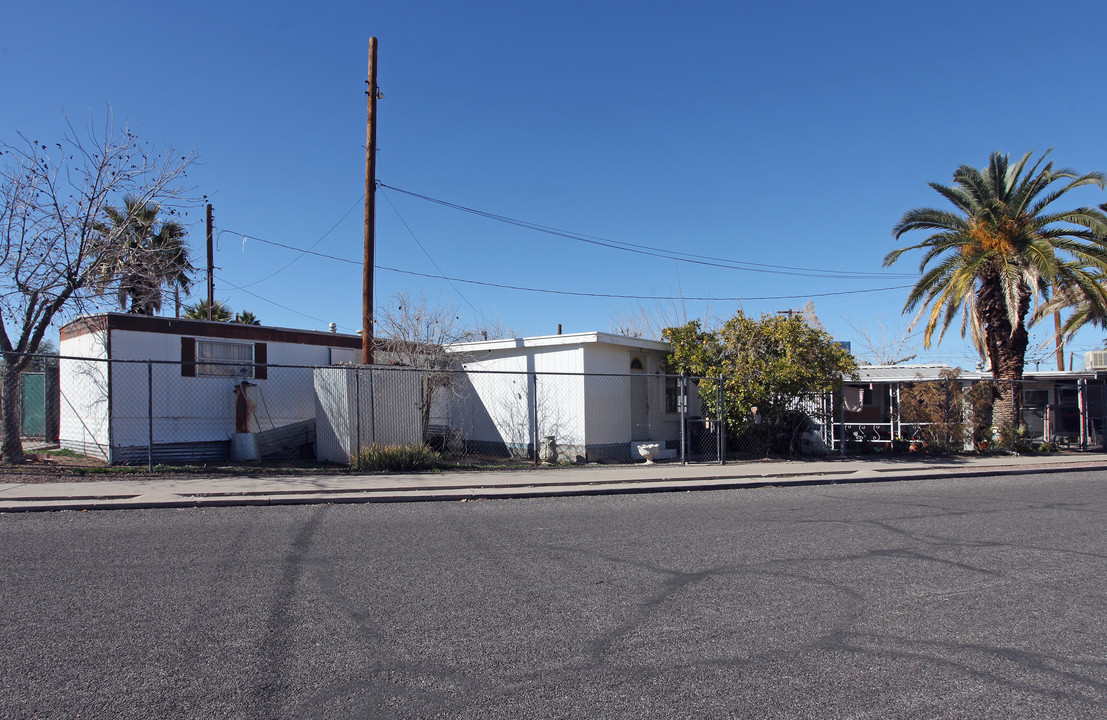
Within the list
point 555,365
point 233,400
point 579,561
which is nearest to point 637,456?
point 555,365

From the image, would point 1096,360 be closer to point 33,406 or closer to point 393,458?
point 393,458

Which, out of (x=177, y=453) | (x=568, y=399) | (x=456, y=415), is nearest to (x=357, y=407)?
(x=177, y=453)

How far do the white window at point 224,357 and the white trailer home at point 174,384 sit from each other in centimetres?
2

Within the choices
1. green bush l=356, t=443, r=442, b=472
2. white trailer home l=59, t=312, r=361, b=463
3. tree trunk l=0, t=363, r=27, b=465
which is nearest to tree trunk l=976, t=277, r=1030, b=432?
green bush l=356, t=443, r=442, b=472

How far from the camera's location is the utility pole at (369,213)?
1559cm

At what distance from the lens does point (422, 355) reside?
18156mm

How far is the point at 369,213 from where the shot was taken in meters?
16.3

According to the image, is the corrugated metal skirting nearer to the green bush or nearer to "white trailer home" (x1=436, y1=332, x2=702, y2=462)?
the green bush

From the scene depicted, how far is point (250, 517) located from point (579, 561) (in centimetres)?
465

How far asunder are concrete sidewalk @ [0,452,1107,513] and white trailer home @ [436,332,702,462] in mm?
1705

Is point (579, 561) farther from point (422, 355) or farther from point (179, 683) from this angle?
point (422, 355)

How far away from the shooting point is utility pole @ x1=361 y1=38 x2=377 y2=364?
15.6 meters

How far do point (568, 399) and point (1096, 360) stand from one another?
19878mm

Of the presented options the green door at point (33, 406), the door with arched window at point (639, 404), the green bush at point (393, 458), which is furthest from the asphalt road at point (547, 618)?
the green door at point (33, 406)
